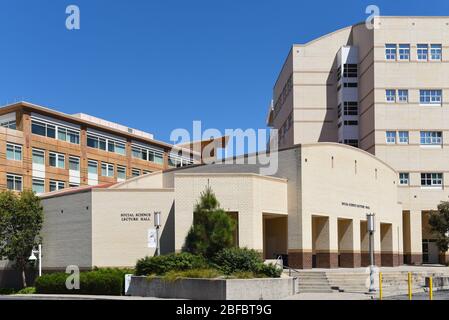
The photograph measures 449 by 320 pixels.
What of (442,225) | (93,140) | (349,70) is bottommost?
(442,225)

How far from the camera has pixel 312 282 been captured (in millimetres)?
32906

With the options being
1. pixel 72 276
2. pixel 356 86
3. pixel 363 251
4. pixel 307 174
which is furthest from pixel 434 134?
pixel 72 276

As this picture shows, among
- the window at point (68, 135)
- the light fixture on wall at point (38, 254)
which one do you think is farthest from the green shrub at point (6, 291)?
the window at point (68, 135)

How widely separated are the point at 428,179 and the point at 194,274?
3992cm

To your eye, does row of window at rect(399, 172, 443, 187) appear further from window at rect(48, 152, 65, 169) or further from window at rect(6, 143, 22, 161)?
window at rect(6, 143, 22, 161)

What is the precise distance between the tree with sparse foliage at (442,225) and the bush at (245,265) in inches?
1055

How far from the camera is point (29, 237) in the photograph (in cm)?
4119

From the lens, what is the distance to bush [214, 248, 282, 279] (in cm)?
2902

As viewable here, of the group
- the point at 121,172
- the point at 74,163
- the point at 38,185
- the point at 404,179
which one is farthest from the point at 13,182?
the point at 404,179

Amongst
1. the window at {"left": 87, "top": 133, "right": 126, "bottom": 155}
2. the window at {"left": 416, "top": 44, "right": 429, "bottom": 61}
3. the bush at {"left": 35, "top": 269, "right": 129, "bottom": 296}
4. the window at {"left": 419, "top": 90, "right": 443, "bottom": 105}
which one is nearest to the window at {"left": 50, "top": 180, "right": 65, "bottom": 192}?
the window at {"left": 87, "top": 133, "right": 126, "bottom": 155}

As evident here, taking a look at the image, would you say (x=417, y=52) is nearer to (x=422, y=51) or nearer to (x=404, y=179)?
(x=422, y=51)

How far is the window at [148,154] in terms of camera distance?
7988 centimetres

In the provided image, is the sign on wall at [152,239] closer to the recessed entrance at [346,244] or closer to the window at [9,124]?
the recessed entrance at [346,244]

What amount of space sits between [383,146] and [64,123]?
32.5m
